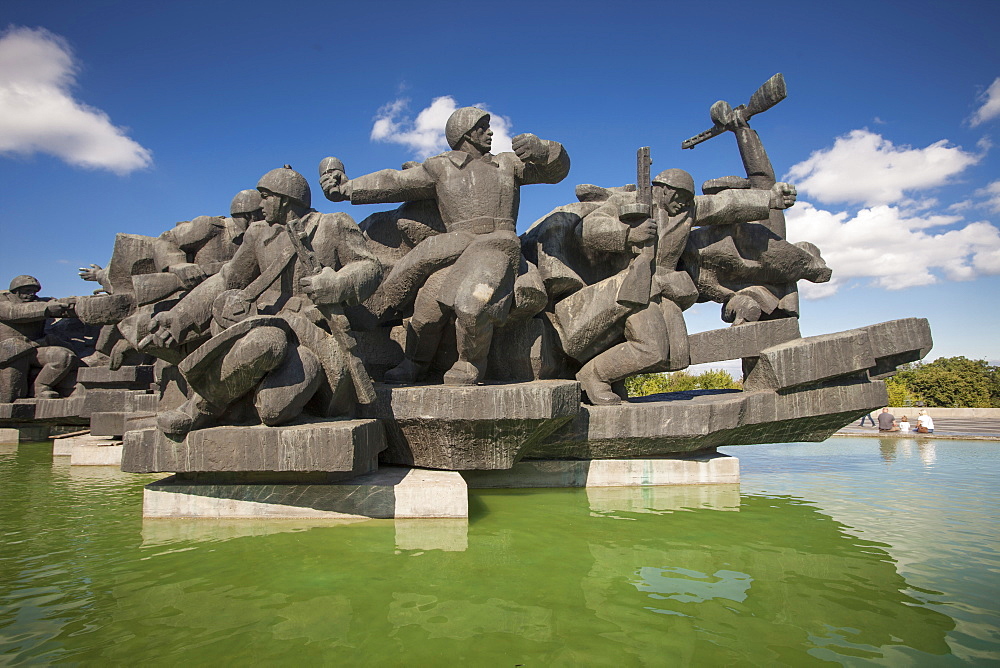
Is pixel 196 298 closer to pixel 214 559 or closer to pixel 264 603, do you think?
pixel 214 559

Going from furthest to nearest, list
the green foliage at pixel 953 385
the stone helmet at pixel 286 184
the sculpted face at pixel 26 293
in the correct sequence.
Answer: the green foliage at pixel 953 385
the sculpted face at pixel 26 293
the stone helmet at pixel 286 184

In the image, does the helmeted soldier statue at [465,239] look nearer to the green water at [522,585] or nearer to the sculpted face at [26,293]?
the green water at [522,585]

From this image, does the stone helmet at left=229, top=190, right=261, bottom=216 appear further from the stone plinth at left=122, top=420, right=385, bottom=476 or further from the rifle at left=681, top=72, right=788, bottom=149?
the rifle at left=681, top=72, right=788, bottom=149

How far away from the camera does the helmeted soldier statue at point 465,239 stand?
4715 millimetres

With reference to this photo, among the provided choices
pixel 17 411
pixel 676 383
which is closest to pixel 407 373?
pixel 17 411

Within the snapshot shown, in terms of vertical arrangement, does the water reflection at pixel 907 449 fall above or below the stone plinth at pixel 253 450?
below

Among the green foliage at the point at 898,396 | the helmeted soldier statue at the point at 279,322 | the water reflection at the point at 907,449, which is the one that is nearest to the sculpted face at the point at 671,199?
the helmeted soldier statue at the point at 279,322

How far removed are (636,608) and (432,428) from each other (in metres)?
2.24

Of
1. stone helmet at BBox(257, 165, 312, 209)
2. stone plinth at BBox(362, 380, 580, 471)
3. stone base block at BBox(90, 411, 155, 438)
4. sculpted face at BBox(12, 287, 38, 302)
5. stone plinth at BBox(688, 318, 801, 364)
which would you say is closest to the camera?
stone plinth at BBox(362, 380, 580, 471)

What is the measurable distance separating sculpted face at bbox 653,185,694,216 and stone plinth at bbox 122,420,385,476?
Result: 3.50 metres

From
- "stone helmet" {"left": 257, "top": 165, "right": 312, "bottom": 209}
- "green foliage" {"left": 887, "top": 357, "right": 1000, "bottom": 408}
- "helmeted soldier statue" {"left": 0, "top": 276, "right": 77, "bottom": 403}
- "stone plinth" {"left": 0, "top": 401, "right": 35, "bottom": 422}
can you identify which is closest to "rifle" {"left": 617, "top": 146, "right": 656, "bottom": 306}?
"stone helmet" {"left": 257, "top": 165, "right": 312, "bottom": 209}

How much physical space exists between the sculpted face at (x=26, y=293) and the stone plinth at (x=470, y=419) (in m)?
8.75

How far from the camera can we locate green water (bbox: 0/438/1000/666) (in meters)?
2.26

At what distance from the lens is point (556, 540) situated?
3691mm
